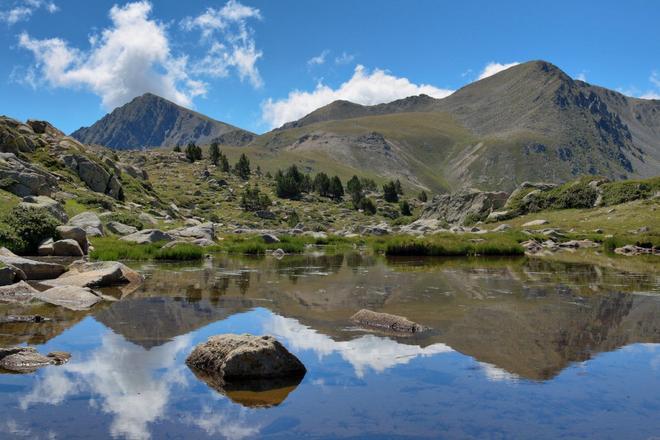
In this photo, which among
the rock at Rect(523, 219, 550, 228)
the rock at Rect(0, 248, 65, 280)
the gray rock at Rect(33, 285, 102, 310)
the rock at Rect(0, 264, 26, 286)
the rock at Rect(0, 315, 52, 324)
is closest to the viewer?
the rock at Rect(0, 315, 52, 324)

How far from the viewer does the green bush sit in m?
32.5

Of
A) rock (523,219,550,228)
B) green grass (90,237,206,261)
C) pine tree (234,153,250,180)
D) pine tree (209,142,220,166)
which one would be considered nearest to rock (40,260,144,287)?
green grass (90,237,206,261)

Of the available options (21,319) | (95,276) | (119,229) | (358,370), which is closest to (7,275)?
(95,276)

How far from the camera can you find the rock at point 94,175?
6819 cm

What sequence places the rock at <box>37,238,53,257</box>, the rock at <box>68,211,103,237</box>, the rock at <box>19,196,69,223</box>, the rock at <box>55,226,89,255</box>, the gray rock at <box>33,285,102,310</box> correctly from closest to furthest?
the gray rock at <box>33,285,102,310</box> → the rock at <box>37,238,53,257</box> → the rock at <box>55,226,89,255</box> → the rock at <box>19,196,69,223</box> → the rock at <box>68,211,103,237</box>

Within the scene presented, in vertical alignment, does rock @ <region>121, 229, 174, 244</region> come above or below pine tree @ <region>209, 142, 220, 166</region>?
below

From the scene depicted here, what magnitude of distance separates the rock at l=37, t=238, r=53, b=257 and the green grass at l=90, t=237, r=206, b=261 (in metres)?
2.76

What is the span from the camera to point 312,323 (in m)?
17.2

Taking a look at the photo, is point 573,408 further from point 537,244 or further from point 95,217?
point 537,244

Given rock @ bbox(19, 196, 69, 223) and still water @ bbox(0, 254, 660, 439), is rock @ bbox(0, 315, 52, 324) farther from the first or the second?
rock @ bbox(19, 196, 69, 223)

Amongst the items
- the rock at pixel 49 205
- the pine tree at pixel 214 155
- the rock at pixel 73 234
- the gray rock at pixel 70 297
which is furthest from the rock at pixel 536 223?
the pine tree at pixel 214 155

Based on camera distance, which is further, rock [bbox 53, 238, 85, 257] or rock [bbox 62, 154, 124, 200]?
rock [bbox 62, 154, 124, 200]

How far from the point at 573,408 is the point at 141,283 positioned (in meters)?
20.0

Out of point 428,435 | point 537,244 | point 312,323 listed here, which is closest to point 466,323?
point 312,323
